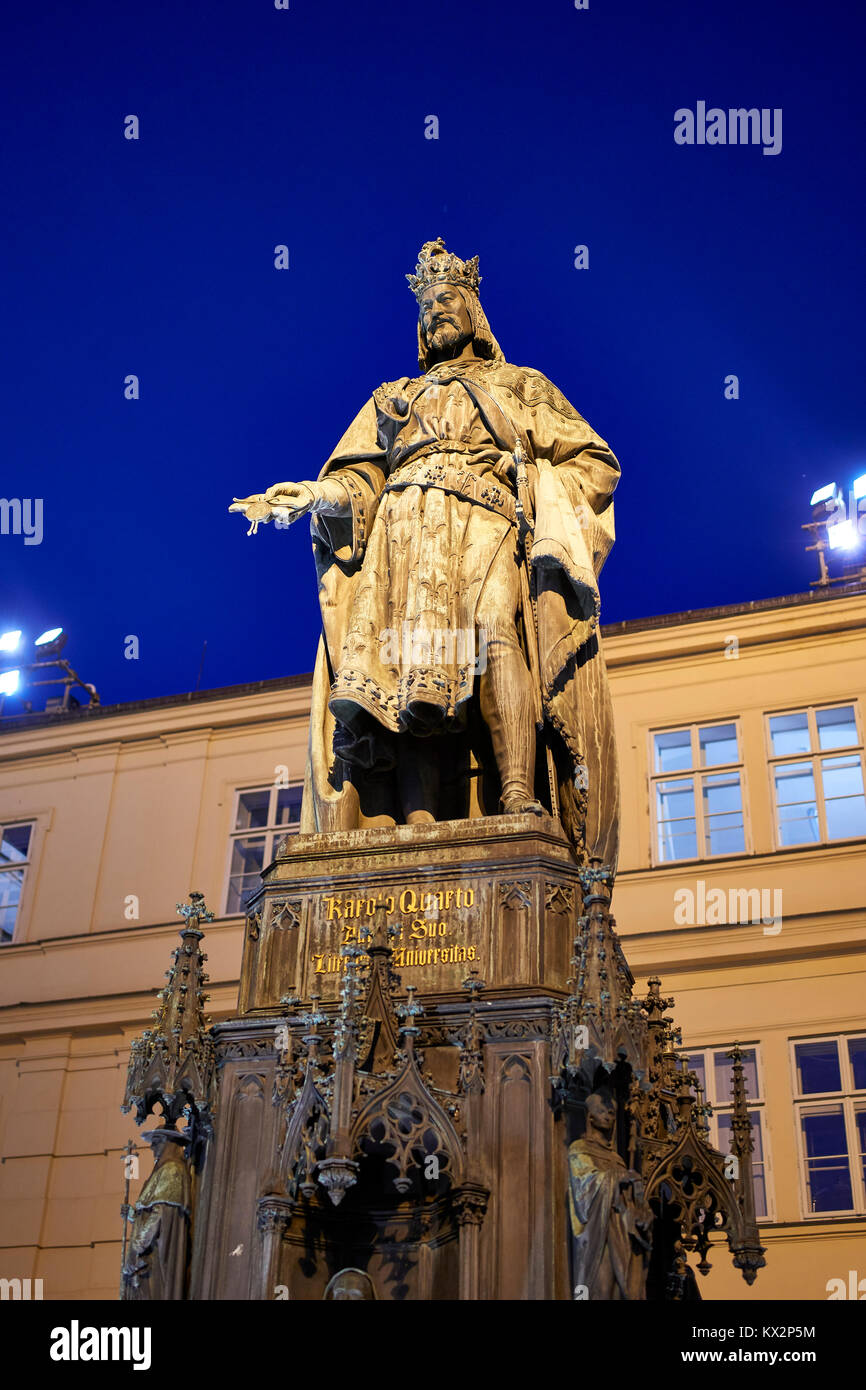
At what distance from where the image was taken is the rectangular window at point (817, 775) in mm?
24469

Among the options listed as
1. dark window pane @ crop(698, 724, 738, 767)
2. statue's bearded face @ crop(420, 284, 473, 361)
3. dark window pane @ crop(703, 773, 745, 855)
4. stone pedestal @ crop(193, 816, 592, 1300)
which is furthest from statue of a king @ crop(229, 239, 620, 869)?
dark window pane @ crop(698, 724, 738, 767)

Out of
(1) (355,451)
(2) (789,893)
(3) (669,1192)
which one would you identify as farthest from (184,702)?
(3) (669,1192)

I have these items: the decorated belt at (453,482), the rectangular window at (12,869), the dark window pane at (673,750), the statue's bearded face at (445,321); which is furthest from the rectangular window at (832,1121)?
the decorated belt at (453,482)

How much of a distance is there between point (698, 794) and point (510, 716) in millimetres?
16921

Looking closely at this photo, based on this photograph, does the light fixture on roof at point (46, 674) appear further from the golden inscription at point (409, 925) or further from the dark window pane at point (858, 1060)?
the golden inscription at point (409, 925)

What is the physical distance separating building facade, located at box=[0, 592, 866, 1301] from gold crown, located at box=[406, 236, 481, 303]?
13102 mm

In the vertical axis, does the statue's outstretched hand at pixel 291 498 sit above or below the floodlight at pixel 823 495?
below

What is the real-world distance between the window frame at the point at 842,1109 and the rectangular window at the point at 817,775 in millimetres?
3122

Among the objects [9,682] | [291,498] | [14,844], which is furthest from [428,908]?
[9,682]
